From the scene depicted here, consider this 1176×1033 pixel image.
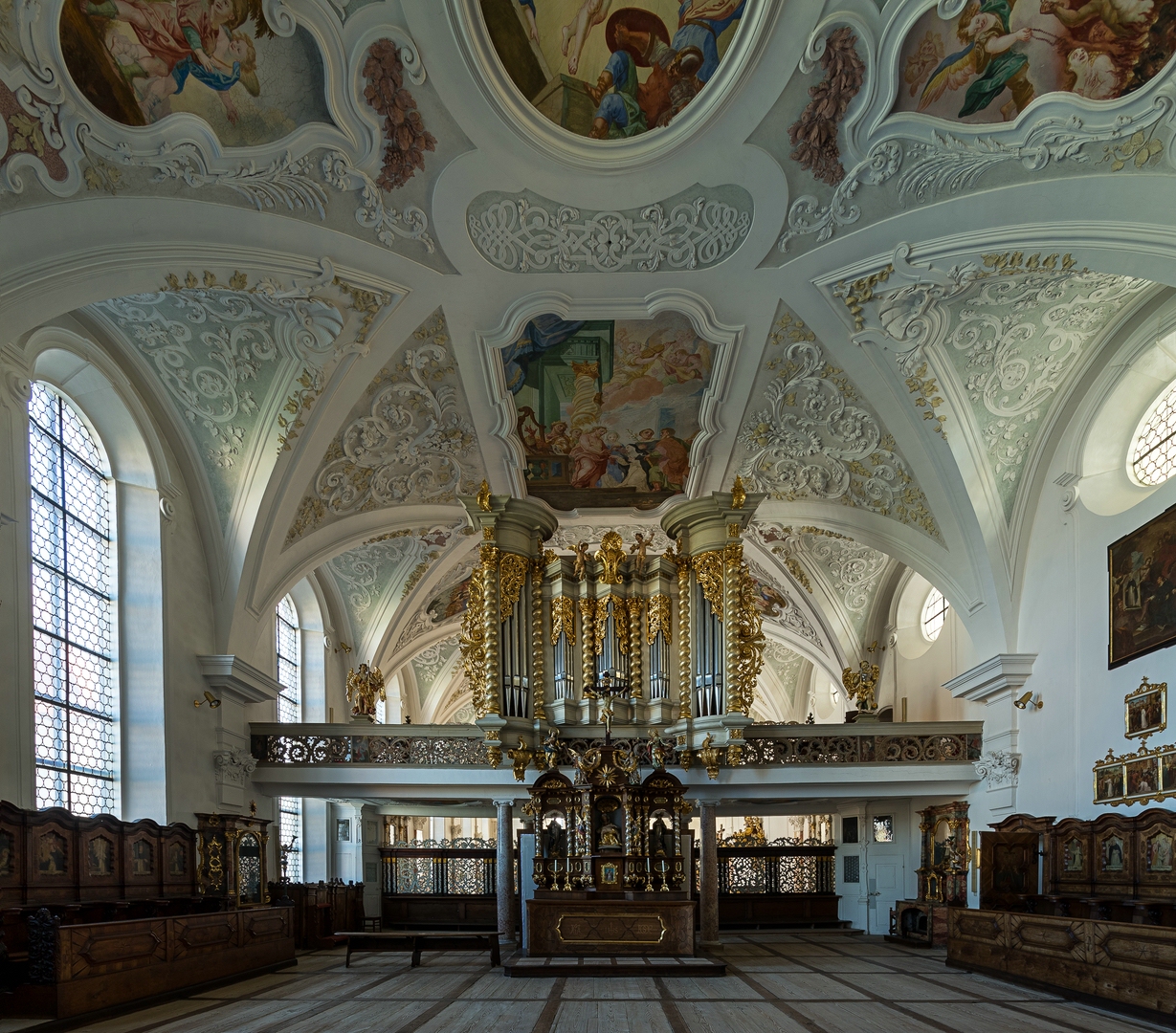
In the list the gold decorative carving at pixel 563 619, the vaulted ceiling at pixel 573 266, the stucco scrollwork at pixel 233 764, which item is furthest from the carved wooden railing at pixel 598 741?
the vaulted ceiling at pixel 573 266

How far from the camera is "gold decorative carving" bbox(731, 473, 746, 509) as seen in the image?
16172 mm

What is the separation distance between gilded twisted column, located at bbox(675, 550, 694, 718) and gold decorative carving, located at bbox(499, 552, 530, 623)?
93.3 inches

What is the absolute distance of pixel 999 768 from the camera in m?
15.2

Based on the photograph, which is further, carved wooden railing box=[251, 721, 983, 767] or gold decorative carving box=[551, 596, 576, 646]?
gold decorative carving box=[551, 596, 576, 646]

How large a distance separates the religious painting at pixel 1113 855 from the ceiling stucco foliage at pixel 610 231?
24.9ft

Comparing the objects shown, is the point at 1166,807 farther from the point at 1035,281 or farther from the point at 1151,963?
the point at 1035,281

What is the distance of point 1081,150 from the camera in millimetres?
10172

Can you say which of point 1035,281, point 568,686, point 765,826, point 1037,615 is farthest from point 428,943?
point 765,826

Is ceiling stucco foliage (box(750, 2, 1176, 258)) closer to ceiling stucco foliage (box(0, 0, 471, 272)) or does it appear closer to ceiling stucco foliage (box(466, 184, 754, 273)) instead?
ceiling stucco foliage (box(466, 184, 754, 273))

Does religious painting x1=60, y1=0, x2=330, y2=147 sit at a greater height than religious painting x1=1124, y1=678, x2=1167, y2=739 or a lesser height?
greater

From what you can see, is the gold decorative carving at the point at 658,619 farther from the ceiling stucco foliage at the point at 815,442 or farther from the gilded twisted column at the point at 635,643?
the ceiling stucco foliage at the point at 815,442

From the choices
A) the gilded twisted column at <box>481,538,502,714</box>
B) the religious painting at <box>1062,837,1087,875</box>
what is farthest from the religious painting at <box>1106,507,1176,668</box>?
the gilded twisted column at <box>481,538,502,714</box>

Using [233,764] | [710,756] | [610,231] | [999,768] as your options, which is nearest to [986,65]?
[610,231]

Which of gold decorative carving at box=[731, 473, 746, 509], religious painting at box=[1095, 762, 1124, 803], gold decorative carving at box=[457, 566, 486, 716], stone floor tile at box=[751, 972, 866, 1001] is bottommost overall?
stone floor tile at box=[751, 972, 866, 1001]
